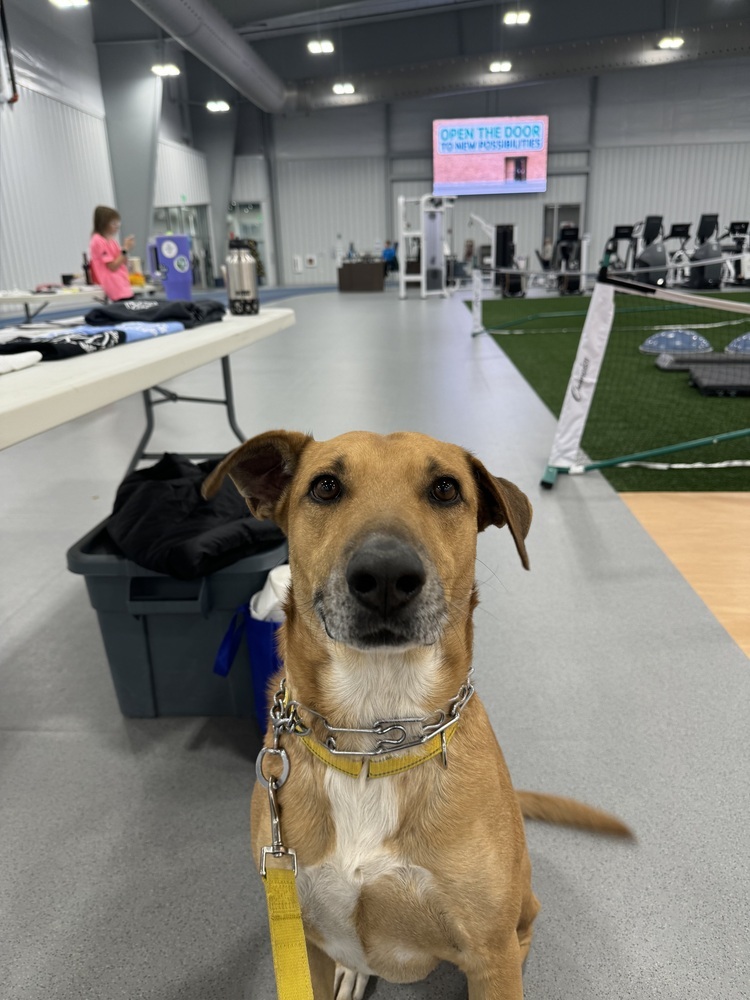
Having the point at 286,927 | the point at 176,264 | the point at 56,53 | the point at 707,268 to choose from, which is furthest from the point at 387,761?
the point at 707,268

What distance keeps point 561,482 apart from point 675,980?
279cm

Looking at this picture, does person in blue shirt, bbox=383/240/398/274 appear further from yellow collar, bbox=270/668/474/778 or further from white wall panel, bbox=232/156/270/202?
yellow collar, bbox=270/668/474/778

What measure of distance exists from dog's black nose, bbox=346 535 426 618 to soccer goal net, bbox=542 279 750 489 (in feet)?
9.51

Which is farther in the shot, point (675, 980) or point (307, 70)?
point (307, 70)

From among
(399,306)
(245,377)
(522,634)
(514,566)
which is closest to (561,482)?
(514,566)

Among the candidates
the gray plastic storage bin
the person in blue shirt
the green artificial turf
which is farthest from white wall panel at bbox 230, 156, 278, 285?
the gray plastic storage bin

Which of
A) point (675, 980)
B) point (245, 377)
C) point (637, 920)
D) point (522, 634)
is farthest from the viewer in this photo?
point (245, 377)

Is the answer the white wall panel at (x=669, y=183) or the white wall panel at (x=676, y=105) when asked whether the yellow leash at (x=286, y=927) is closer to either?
the white wall panel at (x=669, y=183)

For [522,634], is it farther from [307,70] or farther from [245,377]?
[307,70]

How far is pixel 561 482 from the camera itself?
12.4ft

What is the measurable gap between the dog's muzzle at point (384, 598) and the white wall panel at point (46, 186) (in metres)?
12.8

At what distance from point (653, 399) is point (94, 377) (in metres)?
5.11

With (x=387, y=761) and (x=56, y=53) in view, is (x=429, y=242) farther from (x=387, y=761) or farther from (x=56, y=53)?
(x=387, y=761)

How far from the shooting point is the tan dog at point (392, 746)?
99 centimetres
